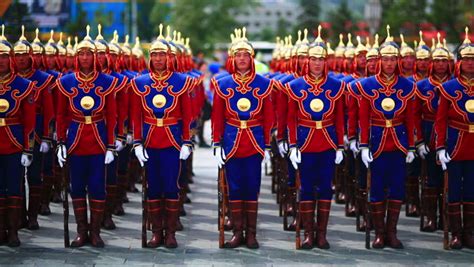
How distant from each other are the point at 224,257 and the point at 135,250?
1068 millimetres

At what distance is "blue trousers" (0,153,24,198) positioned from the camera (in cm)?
1097

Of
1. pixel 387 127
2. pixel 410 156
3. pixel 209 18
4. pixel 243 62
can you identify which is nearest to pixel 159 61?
pixel 243 62

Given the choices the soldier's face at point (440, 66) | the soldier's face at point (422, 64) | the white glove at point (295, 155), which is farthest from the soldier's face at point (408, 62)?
the white glove at point (295, 155)

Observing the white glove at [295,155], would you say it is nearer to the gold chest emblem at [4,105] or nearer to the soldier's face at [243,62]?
the soldier's face at [243,62]

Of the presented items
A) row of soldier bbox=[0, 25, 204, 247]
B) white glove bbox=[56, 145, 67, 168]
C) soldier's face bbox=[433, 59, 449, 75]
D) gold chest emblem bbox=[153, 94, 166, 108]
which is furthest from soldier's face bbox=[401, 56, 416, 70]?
white glove bbox=[56, 145, 67, 168]

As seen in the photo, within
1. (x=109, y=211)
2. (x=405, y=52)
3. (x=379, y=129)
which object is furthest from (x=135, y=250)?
(x=405, y=52)

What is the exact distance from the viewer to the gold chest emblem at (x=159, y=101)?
10805 millimetres

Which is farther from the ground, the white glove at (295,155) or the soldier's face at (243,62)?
the soldier's face at (243,62)

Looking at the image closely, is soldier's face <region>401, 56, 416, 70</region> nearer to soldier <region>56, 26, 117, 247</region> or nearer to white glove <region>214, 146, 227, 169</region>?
white glove <region>214, 146, 227, 169</region>

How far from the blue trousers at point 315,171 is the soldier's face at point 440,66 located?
2.31m

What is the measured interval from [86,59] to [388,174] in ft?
12.0

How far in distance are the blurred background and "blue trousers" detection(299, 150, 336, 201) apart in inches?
241

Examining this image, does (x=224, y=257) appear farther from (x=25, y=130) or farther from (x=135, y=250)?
(x=25, y=130)

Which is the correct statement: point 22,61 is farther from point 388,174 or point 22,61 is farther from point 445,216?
point 445,216
